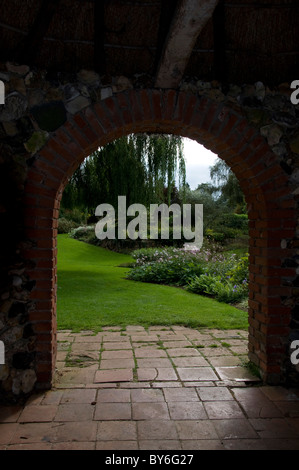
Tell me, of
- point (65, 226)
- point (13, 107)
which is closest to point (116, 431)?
point (13, 107)

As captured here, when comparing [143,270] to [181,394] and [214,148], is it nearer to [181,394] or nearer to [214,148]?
[214,148]

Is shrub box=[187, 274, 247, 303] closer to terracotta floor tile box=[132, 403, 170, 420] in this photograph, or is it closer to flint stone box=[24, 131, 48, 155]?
terracotta floor tile box=[132, 403, 170, 420]

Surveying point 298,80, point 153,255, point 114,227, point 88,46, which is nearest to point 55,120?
point 88,46

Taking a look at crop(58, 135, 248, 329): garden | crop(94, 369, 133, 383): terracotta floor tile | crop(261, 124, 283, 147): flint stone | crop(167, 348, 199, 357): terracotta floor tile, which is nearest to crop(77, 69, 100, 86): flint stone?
crop(261, 124, 283, 147): flint stone

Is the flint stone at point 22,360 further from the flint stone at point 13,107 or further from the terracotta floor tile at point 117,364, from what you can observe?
the flint stone at point 13,107

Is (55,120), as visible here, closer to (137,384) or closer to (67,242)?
(137,384)

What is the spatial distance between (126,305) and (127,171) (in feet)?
13.6

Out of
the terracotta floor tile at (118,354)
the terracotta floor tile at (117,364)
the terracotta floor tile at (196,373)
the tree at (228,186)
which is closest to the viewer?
the terracotta floor tile at (196,373)

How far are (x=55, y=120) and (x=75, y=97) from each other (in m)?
0.27

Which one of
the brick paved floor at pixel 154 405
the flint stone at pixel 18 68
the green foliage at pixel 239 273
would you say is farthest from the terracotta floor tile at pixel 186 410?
the green foliage at pixel 239 273

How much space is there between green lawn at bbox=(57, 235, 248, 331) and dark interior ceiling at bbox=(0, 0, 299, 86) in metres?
3.35

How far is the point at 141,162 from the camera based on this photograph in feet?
31.8

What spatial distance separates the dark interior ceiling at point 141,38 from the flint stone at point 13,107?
31 cm

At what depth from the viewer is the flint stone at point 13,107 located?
3.00 meters
